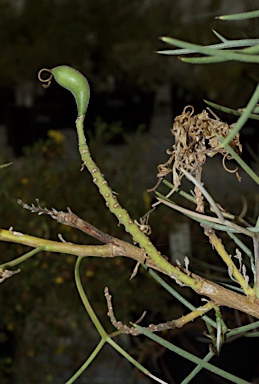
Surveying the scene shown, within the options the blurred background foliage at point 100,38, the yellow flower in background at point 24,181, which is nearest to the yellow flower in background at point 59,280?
the yellow flower in background at point 24,181

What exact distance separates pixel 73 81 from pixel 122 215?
4 cm

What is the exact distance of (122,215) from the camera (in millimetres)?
215

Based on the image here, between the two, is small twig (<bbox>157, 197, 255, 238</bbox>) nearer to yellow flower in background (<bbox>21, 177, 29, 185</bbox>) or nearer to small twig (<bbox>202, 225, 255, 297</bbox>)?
small twig (<bbox>202, 225, 255, 297</bbox>)

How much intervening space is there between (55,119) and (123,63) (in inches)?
19.9

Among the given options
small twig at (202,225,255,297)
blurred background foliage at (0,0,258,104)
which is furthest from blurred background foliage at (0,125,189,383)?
blurred background foliage at (0,0,258,104)

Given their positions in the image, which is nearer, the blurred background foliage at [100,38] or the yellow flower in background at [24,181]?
the yellow flower in background at [24,181]

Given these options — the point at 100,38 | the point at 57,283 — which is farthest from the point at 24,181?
the point at 100,38

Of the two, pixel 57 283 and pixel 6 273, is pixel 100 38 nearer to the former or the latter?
pixel 57 283

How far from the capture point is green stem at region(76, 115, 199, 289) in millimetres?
214

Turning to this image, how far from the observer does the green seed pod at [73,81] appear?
8.6 inches

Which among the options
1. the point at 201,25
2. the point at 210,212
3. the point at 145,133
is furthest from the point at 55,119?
the point at 210,212

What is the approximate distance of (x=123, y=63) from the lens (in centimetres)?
368

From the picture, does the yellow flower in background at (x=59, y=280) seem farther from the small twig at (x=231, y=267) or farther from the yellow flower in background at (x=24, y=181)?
the small twig at (x=231, y=267)

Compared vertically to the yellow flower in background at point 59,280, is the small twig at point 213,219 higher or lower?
lower
